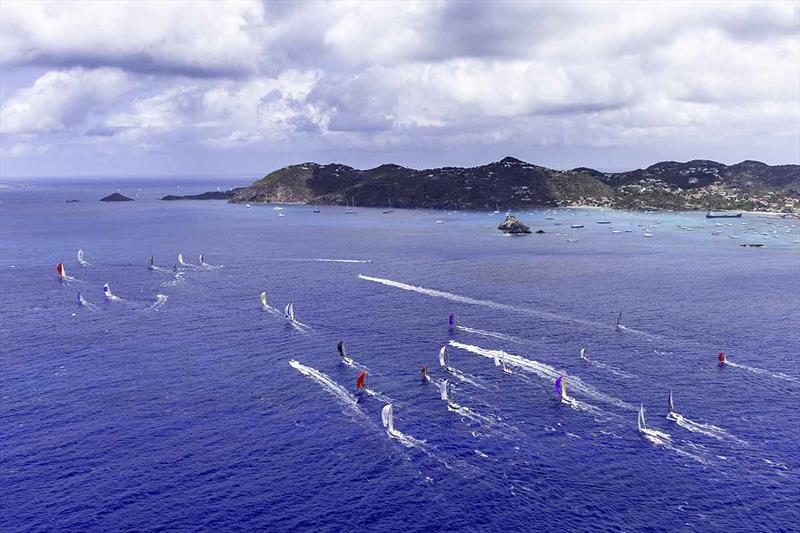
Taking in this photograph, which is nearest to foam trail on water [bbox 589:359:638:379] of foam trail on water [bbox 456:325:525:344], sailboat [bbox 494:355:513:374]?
sailboat [bbox 494:355:513:374]

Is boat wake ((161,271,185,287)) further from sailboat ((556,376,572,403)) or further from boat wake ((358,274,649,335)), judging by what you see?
sailboat ((556,376,572,403))

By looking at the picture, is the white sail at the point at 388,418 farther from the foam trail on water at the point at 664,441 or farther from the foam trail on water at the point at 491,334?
the foam trail on water at the point at 491,334

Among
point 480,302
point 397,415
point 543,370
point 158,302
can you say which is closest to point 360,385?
point 397,415

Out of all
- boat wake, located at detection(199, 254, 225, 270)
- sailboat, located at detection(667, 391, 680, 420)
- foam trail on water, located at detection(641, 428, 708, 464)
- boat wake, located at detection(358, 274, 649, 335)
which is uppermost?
boat wake, located at detection(199, 254, 225, 270)

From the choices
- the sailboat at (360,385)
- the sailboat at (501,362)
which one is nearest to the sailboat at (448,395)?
the sailboat at (360,385)

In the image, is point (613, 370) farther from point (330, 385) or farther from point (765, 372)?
point (330, 385)

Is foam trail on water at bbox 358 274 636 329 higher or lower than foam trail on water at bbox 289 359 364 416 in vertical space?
higher
